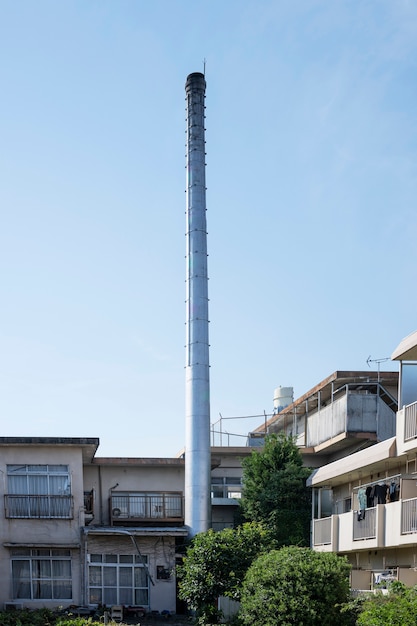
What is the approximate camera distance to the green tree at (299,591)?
27.0 metres

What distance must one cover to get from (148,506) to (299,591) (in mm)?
16574

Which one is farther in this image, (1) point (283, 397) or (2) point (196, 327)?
(1) point (283, 397)

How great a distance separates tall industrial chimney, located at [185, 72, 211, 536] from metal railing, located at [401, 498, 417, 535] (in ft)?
45.2

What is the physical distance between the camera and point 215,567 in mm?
34219

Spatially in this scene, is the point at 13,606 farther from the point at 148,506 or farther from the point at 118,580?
the point at 148,506

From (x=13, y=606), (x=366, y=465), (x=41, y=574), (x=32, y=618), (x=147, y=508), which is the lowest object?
(x=13, y=606)

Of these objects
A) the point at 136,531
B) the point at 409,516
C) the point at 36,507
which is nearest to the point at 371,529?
the point at 409,516

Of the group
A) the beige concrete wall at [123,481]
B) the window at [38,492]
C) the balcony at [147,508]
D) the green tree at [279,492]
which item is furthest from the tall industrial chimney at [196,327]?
the window at [38,492]

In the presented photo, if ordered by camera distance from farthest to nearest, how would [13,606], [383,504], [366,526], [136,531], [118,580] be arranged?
[118,580] → [136,531] → [13,606] → [366,526] → [383,504]

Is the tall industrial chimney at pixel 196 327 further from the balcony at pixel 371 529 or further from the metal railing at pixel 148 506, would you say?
the balcony at pixel 371 529

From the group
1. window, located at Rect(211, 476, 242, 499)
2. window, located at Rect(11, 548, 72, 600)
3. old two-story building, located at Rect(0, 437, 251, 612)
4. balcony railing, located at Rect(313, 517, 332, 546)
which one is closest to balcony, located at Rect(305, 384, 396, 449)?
balcony railing, located at Rect(313, 517, 332, 546)

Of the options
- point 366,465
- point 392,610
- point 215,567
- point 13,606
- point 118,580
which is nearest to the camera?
point 392,610

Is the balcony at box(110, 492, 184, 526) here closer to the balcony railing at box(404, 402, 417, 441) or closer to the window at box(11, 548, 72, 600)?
the window at box(11, 548, 72, 600)

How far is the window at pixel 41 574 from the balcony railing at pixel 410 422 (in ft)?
56.6
